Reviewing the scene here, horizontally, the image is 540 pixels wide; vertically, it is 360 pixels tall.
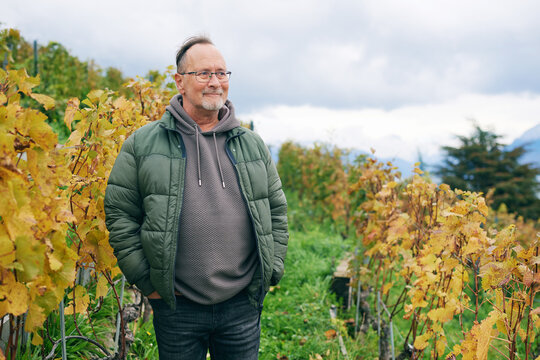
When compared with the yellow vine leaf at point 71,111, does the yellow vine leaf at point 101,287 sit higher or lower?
lower

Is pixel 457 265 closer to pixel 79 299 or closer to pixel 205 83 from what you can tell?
pixel 205 83

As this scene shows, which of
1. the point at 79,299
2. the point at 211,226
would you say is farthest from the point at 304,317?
the point at 211,226

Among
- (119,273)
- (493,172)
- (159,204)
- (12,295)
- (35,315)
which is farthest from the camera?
(493,172)

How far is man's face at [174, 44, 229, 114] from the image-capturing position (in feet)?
6.31

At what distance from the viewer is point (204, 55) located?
6.36 feet

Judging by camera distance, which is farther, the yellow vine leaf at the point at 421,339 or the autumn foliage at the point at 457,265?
the yellow vine leaf at the point at 421,339

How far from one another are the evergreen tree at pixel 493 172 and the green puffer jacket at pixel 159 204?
2343cm

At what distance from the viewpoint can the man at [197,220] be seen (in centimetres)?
178

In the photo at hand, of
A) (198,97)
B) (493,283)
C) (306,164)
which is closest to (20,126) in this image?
(198,97)

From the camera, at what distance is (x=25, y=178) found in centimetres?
132

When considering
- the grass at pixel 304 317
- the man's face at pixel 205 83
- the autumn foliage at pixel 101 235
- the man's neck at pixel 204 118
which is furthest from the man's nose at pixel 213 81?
the grass at pixel 304 317

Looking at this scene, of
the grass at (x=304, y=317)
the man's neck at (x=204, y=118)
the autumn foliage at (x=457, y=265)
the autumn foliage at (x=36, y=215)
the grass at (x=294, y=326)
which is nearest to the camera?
the autumn foliage at (x=36, y=215)

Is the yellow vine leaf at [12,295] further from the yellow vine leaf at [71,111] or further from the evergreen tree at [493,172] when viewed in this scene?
the evergreen tree at [493,172]

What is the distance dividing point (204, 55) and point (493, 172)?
2713cm
